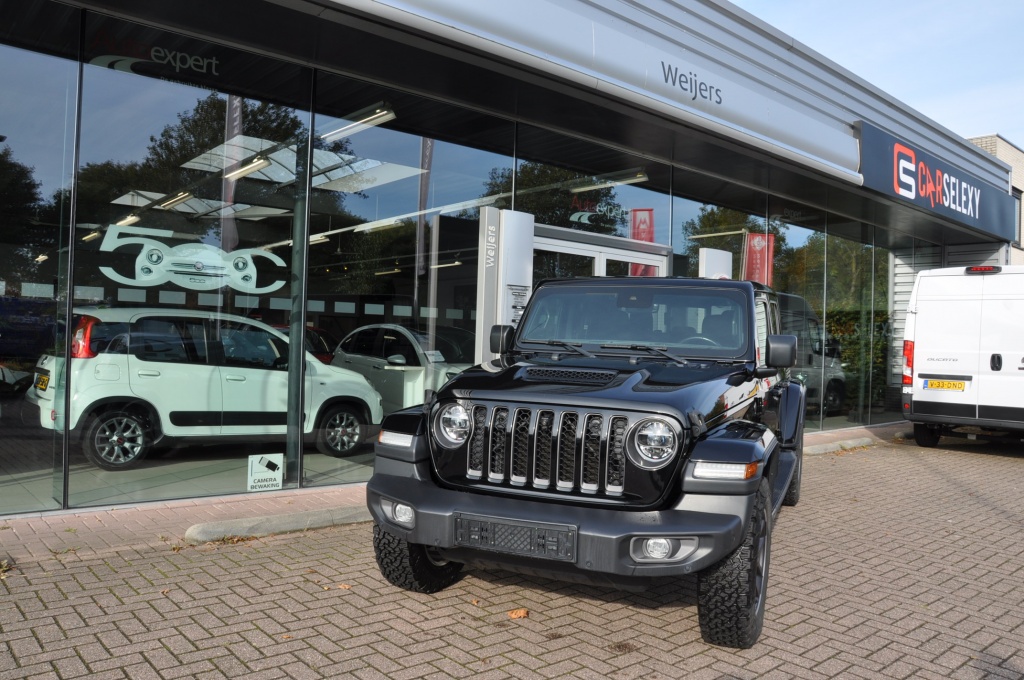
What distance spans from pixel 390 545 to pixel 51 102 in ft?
15.9

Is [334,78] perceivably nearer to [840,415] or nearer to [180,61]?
[180,61]

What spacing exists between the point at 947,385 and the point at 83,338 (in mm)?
10910

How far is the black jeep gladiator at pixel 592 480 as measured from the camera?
11.9 ft

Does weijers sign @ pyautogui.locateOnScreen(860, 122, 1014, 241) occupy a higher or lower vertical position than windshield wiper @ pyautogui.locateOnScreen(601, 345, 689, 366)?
higher

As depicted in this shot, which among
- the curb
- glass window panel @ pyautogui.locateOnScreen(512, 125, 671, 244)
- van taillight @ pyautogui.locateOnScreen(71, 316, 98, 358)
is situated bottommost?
the curb

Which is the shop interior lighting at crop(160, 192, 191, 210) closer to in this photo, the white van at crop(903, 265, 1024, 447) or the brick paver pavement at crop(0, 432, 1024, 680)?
the brick paver pavement at crop(0, 432, 1024, 680)

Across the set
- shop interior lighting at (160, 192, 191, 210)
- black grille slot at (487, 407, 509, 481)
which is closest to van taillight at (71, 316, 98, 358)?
shop interior lighting at (160, 192, 191, 210)

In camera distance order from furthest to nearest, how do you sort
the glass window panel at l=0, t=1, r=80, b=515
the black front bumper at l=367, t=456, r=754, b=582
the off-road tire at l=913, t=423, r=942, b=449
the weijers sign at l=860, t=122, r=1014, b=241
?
the off-road tire at l=913, t=423, r=942, b=449, the weijers sign at l=860, t=122, r=1014, b=241, the glass window panel at l=0, t=1, r=80, b=515, the black front bumper at l=367, t=456, r=754, b=582

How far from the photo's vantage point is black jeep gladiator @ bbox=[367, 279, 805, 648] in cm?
363

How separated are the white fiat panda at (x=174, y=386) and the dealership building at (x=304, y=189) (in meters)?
0.02

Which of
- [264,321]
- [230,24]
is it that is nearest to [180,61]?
[230,24]

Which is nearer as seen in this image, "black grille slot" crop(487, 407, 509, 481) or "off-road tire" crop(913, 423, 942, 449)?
"black grille slot" crop(487, 407, 509, 481)

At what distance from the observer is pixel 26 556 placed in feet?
17.2

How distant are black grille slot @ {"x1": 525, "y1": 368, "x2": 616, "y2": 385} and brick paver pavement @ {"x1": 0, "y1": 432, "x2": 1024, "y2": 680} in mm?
1349
